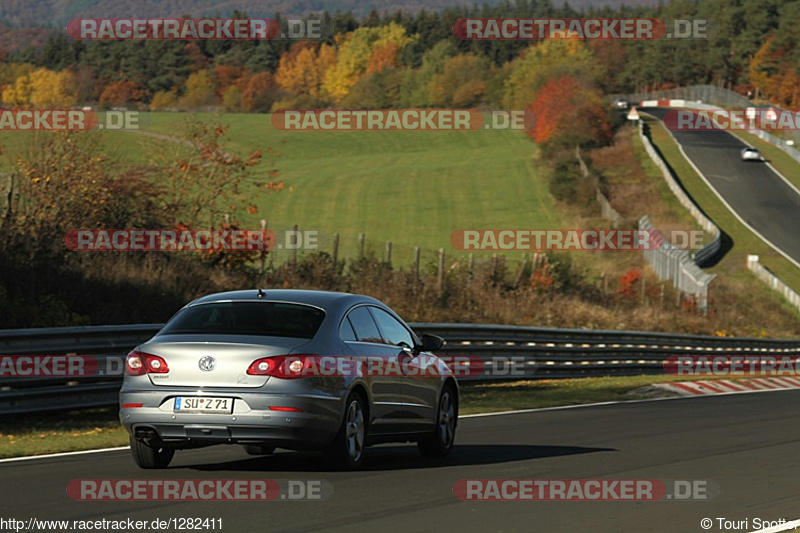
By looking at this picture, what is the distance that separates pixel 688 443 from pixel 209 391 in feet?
19.3

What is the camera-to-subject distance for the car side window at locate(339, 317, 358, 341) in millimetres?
11077

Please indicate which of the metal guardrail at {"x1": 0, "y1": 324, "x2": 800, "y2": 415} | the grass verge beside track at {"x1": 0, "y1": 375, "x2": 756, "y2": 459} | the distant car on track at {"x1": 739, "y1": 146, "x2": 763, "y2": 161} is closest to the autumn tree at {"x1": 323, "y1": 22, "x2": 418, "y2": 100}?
the distant car on track at {"x1": 739, "y1": 146, "x2": 763, "y2": 161}

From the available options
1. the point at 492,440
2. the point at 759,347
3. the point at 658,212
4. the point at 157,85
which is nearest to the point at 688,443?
the point at 492,440

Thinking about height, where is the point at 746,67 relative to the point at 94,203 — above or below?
above

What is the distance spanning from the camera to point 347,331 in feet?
36.8

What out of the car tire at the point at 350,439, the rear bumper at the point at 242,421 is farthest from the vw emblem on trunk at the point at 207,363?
the car tire at the point at 350,439

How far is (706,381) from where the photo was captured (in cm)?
2645

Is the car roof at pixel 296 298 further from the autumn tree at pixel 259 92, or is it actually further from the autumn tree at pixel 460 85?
the autumn tree at pixel 460 85

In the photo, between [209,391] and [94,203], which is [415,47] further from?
[209,391]

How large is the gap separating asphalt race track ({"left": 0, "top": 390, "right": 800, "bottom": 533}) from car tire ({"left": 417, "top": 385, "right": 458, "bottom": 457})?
0.46ft

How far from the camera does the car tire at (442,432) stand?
12.5 metres

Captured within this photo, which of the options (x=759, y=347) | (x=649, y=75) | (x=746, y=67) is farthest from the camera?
(x=649, y=75)

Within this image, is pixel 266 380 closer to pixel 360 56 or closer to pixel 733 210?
pixel 733 210

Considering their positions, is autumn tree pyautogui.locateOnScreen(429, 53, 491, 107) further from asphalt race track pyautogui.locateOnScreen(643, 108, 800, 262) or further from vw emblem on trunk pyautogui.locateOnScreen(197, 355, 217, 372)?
vw emblem on trunk pyautogui.locateOnScreen(197, 355, 217, 372)
